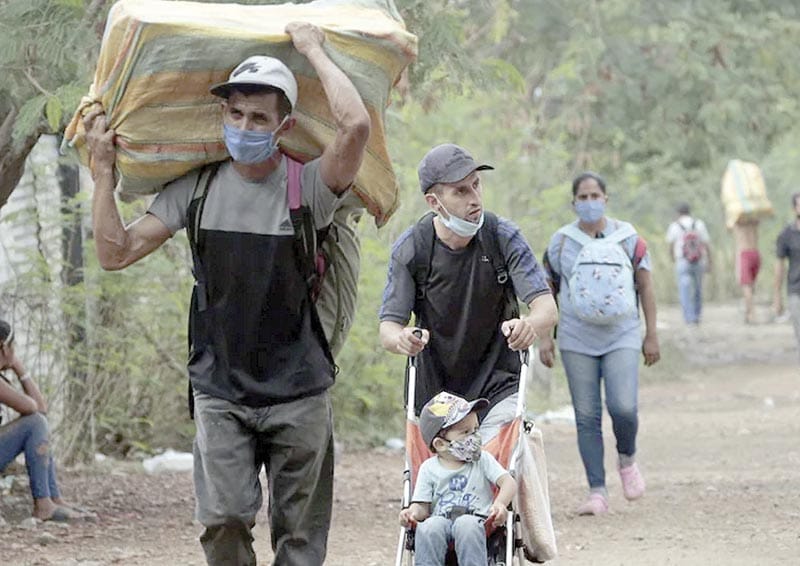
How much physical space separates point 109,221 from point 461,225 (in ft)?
5.12

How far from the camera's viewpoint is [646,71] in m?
20.5

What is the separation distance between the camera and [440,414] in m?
6.25

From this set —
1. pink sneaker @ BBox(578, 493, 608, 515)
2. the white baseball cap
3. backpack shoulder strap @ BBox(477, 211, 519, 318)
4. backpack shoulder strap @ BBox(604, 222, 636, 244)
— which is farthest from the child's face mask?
pink sneaker @ BBox(578, 493, 608, 515)

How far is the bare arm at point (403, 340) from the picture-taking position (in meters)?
6.37

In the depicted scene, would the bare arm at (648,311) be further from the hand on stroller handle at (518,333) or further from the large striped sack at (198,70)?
the large striped sack at (198,70)

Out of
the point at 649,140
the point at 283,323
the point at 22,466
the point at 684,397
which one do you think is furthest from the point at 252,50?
the point at 649,140

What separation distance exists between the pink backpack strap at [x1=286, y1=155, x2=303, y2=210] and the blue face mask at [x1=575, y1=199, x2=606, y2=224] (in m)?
4.18

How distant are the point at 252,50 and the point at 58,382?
6627 mm

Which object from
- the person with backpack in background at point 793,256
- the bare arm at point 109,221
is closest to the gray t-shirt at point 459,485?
the bare arm at point 109,221

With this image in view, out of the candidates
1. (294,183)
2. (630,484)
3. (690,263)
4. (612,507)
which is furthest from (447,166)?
(690,263)

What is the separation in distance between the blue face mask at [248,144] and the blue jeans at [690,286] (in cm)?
2111

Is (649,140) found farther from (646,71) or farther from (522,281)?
(522,281)

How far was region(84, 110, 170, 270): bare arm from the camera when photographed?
5.73 m

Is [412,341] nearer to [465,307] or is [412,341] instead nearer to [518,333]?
[518,333]
